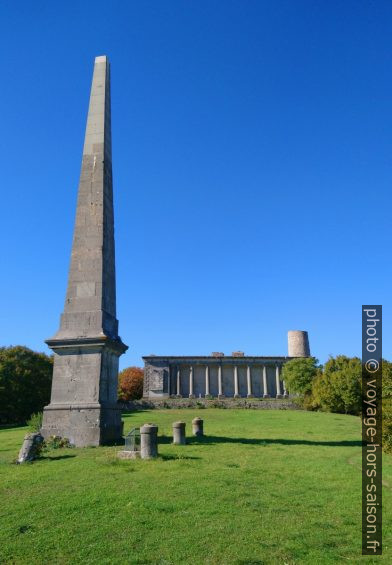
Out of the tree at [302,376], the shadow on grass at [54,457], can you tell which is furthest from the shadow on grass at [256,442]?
the tree at [302,376]

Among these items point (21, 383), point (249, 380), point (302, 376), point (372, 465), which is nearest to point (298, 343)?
point (249, 380)

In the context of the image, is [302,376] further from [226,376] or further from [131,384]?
[131,384]

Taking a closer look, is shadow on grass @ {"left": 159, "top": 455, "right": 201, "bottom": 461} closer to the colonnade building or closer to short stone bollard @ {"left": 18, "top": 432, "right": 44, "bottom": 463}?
short stone bollard @ {"left": 18, "top": 432, "right": 44, "bottom": 463}

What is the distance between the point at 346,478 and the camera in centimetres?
914

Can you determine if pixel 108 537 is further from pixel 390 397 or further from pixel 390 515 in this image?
pixel 390 397

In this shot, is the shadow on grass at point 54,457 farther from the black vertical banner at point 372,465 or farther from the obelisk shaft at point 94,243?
the black vertical banner at point 372,465

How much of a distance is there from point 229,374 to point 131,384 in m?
18.3

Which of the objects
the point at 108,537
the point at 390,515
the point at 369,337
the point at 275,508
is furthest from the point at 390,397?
the point at 108,537

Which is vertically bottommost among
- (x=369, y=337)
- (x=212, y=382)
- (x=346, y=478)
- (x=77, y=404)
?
(x=212, y=382)

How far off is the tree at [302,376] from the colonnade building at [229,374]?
76.9 feet

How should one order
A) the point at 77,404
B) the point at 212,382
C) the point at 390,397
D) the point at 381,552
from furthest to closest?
the point at 212,382 < the point at 77,404 < the point at 390,397 < the point at 381,552

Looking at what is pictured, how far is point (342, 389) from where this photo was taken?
40.5m

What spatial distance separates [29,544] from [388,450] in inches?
344

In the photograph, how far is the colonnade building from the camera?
247 feet
